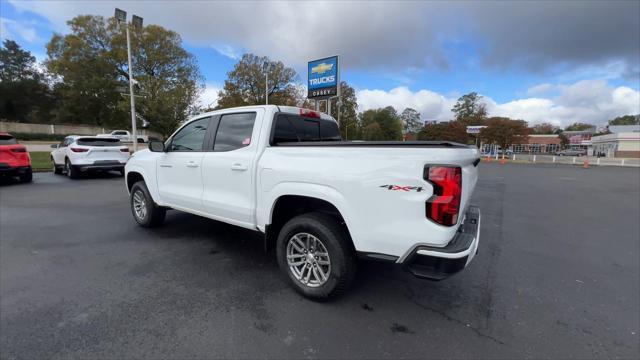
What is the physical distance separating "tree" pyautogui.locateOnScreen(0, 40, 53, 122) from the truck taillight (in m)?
65.1

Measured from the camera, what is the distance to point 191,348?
2.31 meters

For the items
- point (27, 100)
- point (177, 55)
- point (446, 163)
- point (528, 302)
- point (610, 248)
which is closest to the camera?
point (446, 163)

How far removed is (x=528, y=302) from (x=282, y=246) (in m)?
2.54

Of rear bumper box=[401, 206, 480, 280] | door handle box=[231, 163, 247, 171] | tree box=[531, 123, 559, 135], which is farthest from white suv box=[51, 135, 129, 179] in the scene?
tree box=[531, 123, 559, 135]

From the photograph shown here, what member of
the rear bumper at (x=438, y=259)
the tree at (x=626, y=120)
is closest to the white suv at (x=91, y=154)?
the rear bumper at (x=438, y=259)

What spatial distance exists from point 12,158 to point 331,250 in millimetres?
11878

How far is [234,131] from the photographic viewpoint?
375cm

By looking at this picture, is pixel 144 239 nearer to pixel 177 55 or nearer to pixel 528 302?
pixel 528 302

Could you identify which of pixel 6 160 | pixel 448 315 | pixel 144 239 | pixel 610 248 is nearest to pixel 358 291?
pixel 448 315

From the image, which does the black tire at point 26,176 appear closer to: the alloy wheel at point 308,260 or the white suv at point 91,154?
the white suv at point 91,154

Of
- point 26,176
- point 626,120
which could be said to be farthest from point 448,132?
point 626,120

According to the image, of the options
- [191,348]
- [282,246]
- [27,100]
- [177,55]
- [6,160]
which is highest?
[177,55]

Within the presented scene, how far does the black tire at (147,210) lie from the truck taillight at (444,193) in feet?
14.4

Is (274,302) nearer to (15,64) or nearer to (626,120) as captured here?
(15,64)
